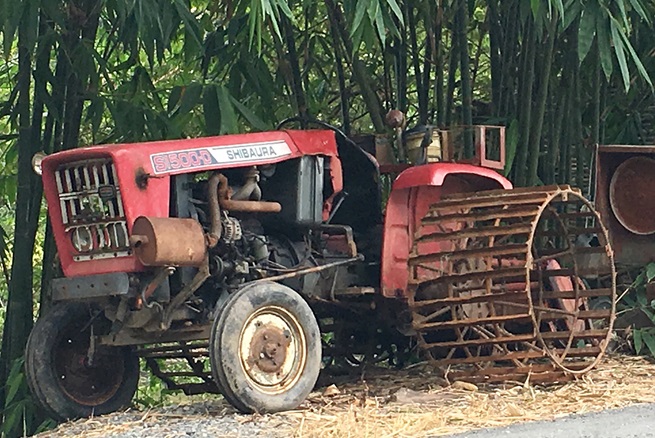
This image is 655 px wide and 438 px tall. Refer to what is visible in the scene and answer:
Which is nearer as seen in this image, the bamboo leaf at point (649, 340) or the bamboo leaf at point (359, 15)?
the bamboo leaf at point (359, 15)

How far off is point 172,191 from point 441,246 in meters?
1.33

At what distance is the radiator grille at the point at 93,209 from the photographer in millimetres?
4496

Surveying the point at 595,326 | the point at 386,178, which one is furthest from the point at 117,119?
the point at 595,326

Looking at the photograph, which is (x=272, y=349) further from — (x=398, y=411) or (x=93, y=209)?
(x=93, y=209)

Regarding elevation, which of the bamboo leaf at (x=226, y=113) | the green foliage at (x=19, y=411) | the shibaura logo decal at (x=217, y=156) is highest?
the bamboo leaf at (x=226, y=113)

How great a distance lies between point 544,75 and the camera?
6344 mm

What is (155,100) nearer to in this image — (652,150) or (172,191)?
(172,191)

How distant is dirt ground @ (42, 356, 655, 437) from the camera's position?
3.97m

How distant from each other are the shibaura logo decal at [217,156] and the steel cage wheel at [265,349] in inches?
20.5

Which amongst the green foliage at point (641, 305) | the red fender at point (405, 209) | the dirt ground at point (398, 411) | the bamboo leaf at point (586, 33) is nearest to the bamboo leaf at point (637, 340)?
the green foliage at point (641, 305)

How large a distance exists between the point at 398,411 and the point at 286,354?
48 centimetres

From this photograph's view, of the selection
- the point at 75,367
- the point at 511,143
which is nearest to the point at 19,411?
the point at 75,367

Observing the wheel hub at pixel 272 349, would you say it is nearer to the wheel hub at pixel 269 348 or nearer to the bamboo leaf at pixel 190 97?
the wheel hub at pixel 269 348

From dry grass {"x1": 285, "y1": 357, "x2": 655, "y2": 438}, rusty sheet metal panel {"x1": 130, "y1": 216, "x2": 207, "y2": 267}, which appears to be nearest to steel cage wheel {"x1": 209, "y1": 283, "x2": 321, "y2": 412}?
dry grass {"x1": 285, "y1": 357, "x2": 655, "y2": 438}
